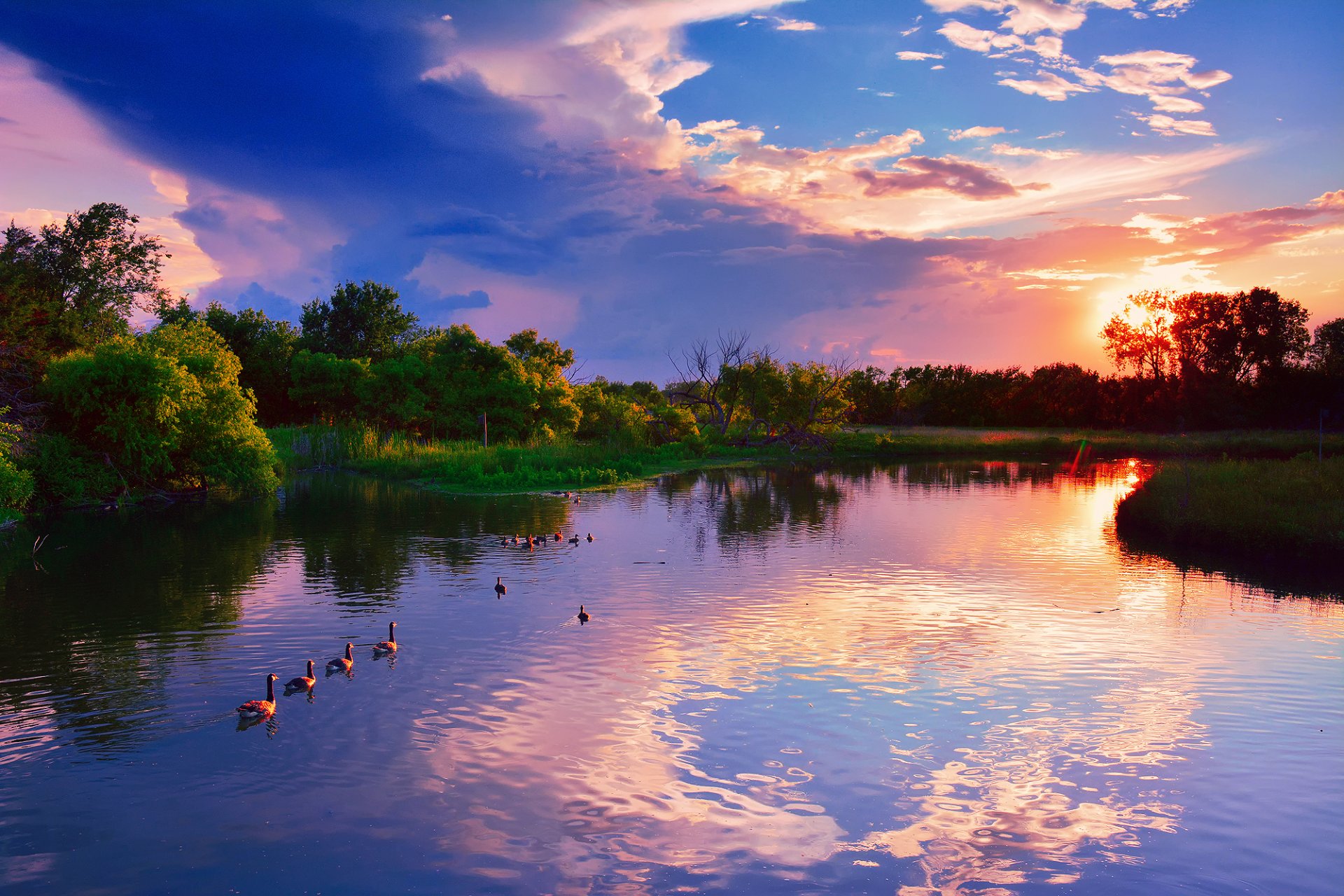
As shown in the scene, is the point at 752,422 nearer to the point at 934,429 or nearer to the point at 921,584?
the point at 934,429

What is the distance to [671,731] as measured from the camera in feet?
33.3

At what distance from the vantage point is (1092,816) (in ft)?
27.1

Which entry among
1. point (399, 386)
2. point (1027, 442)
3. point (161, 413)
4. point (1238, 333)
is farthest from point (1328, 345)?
point (161, 413)

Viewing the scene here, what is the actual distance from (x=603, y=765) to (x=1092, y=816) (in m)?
4.85

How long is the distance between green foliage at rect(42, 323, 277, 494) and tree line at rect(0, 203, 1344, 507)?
0.24 feet

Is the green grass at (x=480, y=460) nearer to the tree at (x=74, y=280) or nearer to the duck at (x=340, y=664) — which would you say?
the tree at (x=74, y=280)

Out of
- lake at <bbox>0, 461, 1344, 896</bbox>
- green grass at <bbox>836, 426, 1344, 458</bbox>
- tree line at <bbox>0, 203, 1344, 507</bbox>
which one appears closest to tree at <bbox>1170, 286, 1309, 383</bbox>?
tree line at <bbox>0, 203, 1344, 507</bbox>

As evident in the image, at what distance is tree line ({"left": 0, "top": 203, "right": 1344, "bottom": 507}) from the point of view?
3164 cm

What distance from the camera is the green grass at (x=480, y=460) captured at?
40562 millimetres

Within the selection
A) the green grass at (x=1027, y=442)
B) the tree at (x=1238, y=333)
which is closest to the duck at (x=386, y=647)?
the green grass at (x=1027, y=442)

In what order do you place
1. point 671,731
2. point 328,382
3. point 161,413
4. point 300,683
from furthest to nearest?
point 328,382, point 161,413, point 300,683, point 671,731

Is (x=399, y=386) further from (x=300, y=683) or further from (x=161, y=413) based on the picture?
(x=300, y=683)

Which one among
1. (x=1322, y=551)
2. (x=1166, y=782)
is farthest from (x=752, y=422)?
(x=1166, y=782)

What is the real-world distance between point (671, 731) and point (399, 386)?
2025 inches
